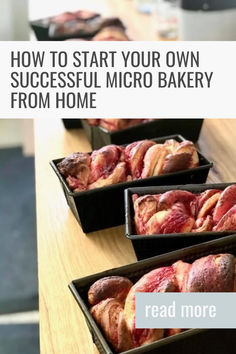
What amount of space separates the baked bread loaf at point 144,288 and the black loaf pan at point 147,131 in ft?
1.31

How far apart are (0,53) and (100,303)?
419 millimetres

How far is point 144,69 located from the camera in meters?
0.92

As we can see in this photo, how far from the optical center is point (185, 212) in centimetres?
83

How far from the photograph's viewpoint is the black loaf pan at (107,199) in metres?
0.90

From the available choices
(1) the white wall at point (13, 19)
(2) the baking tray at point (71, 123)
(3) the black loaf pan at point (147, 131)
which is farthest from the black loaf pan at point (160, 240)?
(1) the white wall at point (13, 19)

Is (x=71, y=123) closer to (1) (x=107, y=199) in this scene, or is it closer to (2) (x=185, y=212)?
(1) (x=107, y=199)

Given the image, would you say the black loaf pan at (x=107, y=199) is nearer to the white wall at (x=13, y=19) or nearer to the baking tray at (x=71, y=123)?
the baking tray at (x=71, y=123)

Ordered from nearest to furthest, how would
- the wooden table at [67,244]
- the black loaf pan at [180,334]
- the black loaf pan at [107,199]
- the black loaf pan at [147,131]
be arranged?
the black loaf pan at [180,334] < the wooden table at [67,244] < the black loaf pan at [107,199] < the black loaf pan at [147,131]

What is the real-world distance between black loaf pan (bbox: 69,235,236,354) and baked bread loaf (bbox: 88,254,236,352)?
1 centimetres

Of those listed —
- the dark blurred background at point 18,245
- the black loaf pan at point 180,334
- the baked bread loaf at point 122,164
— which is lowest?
the dark blurred background at point 18,245

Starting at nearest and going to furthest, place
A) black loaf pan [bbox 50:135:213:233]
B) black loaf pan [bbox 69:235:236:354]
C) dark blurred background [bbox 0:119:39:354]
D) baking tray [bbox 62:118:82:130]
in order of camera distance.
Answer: black loaf pan [bbox 69:235:236:354]
black loaf pan [bbox 50:135:213:233]
baking tray [bbox 62:118:82:130]
dark blurred background [bbox 0:119:39:354]

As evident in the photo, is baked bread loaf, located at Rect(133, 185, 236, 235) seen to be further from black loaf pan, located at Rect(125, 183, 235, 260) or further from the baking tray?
the baking tray

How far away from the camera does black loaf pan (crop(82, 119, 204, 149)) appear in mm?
1087

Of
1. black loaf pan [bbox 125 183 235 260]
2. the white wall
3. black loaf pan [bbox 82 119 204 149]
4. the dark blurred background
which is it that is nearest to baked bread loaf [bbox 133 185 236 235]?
black loaf pan [bbox 125 183 235 260]
